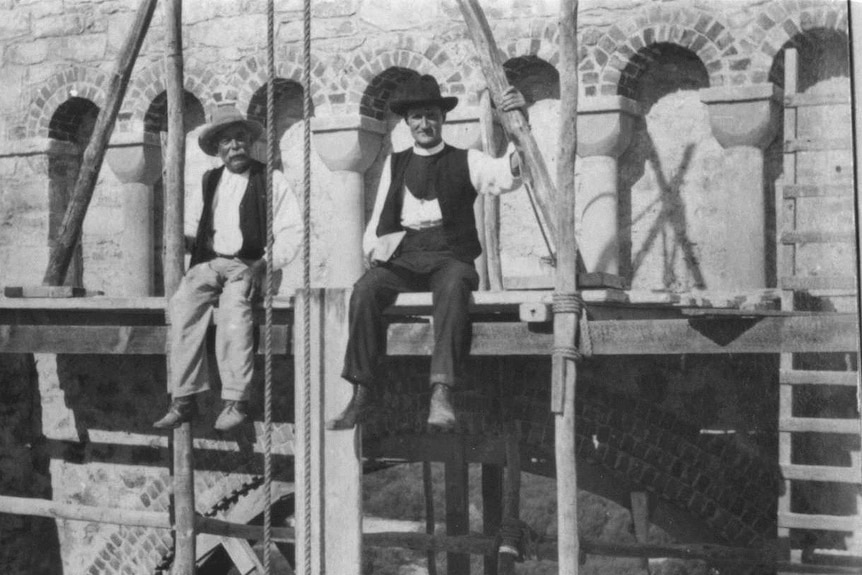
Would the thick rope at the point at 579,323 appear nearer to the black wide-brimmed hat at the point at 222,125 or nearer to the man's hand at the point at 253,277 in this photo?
the man's hand at the point at 253,277

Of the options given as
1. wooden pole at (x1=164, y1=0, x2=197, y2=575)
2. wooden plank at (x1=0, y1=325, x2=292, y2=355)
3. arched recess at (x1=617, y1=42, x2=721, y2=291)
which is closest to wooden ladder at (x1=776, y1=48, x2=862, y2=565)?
arched recess at (x1=617, y1=42, x2=721, y2=291)

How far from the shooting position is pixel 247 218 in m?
10.7

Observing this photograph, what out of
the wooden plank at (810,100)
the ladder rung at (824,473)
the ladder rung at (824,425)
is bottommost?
the ladder rung at (824,473)

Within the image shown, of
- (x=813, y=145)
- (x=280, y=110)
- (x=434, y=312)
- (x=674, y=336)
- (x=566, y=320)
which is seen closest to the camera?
(x=566, y=320)

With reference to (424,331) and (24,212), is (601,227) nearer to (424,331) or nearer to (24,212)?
(424,331)

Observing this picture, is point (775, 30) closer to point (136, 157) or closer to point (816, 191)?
point (816, 191)

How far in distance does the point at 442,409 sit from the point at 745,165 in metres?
2.73

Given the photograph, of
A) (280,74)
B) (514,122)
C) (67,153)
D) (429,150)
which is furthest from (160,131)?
(514,122)

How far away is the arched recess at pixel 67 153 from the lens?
516 inches

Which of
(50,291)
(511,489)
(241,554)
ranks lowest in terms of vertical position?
(241,554)

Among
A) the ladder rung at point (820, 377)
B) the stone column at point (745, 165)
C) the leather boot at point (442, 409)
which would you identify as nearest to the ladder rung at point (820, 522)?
the ladder rung at point (820, 377)

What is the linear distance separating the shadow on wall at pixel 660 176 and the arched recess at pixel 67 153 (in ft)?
12.3

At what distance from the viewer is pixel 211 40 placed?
12672mm

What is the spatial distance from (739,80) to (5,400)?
5.39m
